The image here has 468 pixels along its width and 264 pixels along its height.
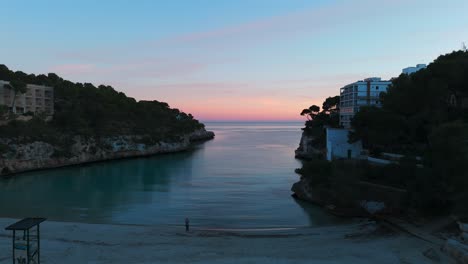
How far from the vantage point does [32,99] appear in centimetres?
7800

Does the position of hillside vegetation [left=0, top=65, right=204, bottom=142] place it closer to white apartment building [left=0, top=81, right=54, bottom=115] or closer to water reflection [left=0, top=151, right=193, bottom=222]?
white apartment building [left=0, top=81, right=54, bottom=115]

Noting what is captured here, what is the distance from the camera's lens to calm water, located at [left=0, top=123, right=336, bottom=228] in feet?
89.3

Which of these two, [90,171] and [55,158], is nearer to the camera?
[90,171]

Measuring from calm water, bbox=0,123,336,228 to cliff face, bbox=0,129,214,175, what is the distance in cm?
385

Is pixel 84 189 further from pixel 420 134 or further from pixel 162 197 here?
pixel 420 134

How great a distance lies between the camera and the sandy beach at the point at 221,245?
51.2 ft

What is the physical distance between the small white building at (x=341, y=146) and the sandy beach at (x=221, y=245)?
2202 cm

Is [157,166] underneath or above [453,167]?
underneath

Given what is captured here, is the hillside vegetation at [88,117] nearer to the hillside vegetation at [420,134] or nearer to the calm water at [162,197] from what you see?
the calm water at [162,197]

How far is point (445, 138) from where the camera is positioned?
20.3m

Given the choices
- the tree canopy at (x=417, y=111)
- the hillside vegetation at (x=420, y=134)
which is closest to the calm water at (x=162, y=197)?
the hillside vegetation at (x=420, y=134)

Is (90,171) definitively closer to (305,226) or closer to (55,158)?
(55,158)

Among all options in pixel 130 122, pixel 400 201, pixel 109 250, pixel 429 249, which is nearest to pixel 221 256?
pixel 109 250

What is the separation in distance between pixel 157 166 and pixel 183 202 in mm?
31322
